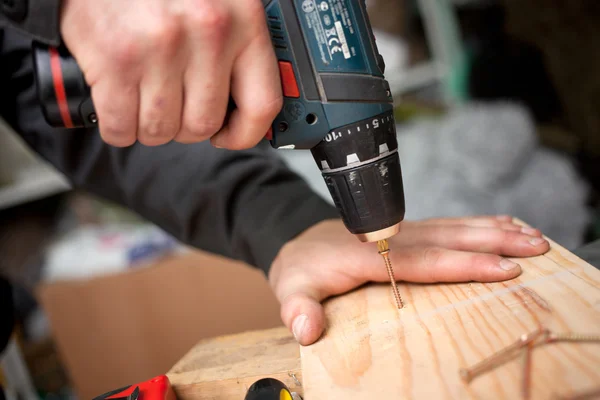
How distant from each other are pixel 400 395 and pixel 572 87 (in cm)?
216

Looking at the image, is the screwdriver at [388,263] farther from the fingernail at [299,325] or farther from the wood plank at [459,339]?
the fingernail at [299,325]

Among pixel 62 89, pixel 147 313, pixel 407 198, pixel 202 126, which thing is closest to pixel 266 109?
pixel 202 126

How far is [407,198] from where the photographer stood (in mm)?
1888

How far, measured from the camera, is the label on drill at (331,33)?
68 centimetres

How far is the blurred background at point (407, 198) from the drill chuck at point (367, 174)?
1120 mm

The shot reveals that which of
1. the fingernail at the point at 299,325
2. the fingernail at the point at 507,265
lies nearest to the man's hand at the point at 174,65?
→ the fingernail at the point at 299,325

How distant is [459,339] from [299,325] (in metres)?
0.20

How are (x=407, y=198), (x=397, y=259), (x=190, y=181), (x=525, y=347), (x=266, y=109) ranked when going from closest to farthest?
(x=525, y=347), (x=266, y=109), (x=397, y=259), (x=190, y=181), (x=407, y=198)

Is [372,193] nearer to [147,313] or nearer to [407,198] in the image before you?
[407,198]

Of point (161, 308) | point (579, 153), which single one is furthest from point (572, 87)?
point (161, 308)

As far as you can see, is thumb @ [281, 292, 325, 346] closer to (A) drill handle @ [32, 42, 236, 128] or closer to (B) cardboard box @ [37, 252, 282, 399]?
(A) drill handle @ [32, 42, 236, 128]

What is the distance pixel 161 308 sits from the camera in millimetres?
1958

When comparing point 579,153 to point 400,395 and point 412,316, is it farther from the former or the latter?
point 400,395

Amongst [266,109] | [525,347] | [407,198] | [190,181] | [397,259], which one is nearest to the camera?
[525,347]
